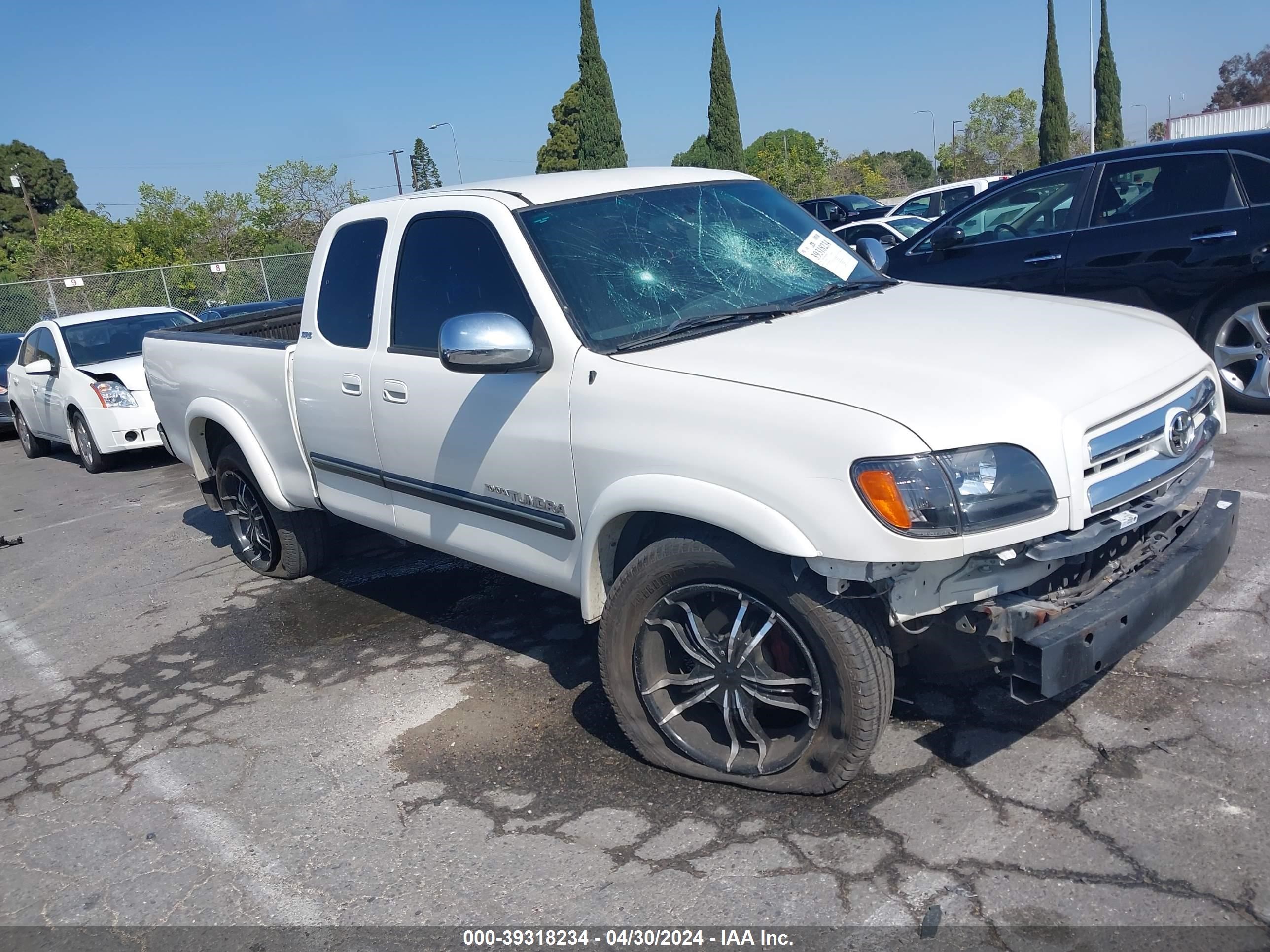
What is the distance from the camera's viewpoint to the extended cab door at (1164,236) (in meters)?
6.70

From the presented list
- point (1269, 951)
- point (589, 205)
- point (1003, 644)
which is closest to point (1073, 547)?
point (1003, 644)

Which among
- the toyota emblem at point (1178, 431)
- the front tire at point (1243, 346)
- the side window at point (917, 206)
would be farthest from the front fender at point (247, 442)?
the side window at point (917, 206)


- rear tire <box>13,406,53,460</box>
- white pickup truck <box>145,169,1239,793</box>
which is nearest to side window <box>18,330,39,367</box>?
rear tire <box>13,406,53,460</box>

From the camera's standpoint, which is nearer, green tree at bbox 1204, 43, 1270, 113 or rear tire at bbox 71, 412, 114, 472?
rear tire at bbox 71, 412, 114, 472

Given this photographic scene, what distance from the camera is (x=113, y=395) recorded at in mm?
10500

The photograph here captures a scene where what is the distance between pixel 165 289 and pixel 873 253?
2985 centimetres

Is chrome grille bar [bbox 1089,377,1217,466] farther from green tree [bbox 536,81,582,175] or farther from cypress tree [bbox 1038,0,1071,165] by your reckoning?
green tree [bbox 536,81,582,175]

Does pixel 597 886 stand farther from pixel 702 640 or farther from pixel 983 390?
pixel 983 390

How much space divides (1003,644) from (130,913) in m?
2.69

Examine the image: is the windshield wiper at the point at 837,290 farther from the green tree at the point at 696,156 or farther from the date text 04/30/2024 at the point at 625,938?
the green tree at the point at 696,156

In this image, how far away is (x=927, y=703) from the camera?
3840 millimetres

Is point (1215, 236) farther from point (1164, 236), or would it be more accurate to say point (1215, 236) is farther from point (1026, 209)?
point (1026, 209)

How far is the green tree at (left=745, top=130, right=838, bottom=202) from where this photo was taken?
51.7 metres

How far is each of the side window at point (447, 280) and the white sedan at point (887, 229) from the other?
1123 cm
